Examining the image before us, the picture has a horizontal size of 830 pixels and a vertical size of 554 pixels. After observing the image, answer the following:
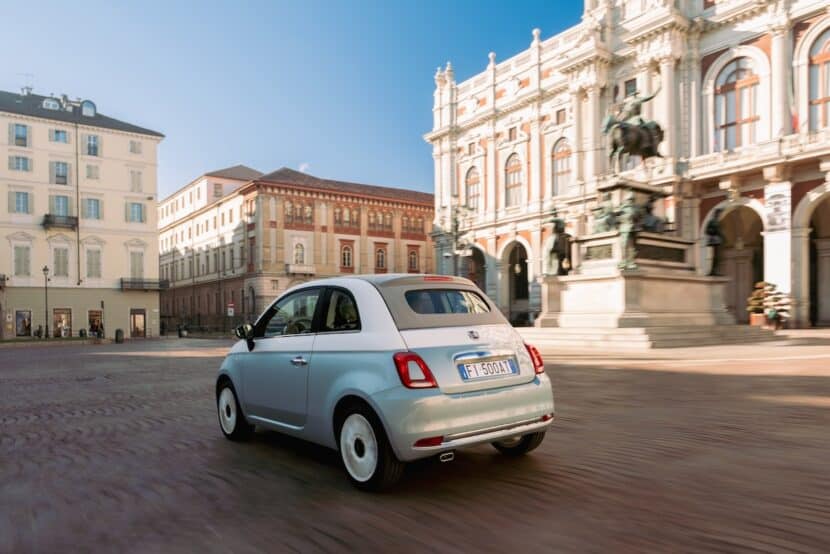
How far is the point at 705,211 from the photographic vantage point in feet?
97.7

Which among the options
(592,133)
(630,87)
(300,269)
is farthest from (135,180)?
(630,87)

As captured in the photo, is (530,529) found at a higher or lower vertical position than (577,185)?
lower

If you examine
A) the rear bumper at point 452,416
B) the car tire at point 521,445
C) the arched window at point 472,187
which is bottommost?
the car tire at point 521,445

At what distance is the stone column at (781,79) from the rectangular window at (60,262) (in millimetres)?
46212

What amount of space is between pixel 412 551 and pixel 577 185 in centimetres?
3414

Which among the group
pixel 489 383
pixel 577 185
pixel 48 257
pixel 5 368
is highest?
pixel 577 185

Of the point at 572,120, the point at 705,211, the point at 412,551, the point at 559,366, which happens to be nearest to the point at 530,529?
the point at 412,551

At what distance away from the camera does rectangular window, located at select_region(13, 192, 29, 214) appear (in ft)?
139

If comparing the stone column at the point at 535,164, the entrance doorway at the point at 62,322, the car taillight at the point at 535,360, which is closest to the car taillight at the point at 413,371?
the car taillight at the point at 535,360

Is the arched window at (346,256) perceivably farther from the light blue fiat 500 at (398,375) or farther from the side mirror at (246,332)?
the light blue fiat 500 at (398,375)

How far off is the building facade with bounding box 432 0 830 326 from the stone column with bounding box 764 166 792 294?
0.05 m

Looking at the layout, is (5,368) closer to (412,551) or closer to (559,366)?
(559,366)

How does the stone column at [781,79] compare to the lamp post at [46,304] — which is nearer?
the stone column at [781,79]

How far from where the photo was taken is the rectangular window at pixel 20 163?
4225 centimetres
